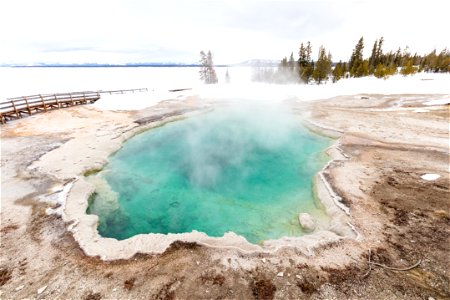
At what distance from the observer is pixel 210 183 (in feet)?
43.2

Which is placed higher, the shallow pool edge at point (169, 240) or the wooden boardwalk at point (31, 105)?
the wooden boardwalk at point (31, 105)

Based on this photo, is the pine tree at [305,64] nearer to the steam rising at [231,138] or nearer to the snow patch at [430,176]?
the steam rising at [231,138]

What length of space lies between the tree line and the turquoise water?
48.3 m

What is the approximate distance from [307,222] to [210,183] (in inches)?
233

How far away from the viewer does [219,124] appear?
2533 centimetres

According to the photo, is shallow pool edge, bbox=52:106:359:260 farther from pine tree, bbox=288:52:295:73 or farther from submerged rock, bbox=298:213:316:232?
pine tree, bbox=288:52:295:73

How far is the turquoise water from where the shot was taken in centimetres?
974

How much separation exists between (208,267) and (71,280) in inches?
143

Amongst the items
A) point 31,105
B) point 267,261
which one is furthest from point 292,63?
point 267,261

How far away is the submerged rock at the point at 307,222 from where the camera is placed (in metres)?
8.78

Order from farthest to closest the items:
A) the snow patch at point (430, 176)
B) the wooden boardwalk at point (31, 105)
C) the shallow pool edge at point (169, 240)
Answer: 1. the wooden boardwalk at point (31, 105)
2. the snow patch at point (430, 176)
3. the shallow pool edge at point (169, 240)

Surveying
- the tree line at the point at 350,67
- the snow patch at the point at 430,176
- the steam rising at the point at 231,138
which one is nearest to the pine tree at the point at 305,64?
the tree line at the point at 350,67

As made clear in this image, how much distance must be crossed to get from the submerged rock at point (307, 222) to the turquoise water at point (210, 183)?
33 centimetres

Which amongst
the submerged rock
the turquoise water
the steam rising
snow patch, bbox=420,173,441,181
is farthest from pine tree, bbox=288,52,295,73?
the submerged rock
